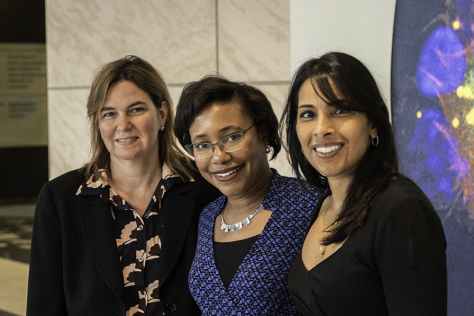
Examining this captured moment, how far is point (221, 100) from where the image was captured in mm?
2270

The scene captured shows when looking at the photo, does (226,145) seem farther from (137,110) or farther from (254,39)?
(254,39)

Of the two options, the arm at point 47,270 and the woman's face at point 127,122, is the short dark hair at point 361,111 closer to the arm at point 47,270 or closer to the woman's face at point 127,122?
the woman's face at point 127,122

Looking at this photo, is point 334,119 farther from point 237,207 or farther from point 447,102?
point 447,102

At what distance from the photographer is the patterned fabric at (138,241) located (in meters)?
2.40

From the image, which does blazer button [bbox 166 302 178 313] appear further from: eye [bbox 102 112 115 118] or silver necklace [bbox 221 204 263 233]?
eye [bbox 102 112 115 118]

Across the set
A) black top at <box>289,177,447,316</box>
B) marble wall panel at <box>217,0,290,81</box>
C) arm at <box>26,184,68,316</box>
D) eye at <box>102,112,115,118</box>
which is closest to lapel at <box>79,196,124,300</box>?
arm at <box>26,184,68,316</box>

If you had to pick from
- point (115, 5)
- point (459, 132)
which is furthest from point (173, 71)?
point (459, 132)

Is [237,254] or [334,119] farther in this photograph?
[237,254]

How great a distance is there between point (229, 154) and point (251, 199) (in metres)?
0.23

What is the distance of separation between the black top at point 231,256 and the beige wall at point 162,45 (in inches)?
97.1

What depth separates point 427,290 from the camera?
1438 millimetres

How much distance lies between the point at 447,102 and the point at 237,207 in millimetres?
1287

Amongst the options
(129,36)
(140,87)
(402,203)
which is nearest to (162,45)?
(129,36)

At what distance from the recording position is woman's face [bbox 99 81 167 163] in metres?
2.54
